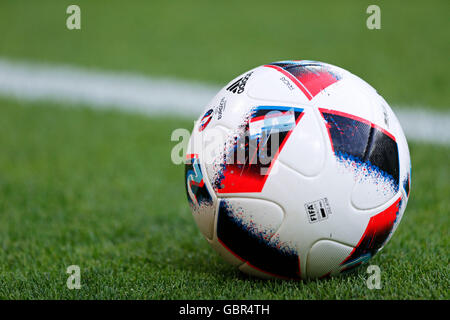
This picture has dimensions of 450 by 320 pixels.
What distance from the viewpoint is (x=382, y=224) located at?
281 cm

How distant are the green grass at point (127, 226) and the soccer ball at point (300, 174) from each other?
A: 21 cm

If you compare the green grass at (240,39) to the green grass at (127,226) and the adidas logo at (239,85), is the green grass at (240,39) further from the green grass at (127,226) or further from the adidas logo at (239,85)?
the adidas logo at (239,85)

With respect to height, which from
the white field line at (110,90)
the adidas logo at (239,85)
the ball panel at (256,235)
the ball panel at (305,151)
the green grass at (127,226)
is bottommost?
the green grass at (127,226)

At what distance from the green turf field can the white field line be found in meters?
0.28

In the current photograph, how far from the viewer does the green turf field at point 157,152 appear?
3.08m

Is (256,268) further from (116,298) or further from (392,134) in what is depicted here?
(392,134)

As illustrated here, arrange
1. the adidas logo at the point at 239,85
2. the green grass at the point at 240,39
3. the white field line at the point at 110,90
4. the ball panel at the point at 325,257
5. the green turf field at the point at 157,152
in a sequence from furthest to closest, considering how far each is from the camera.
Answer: the green grass at the point at 240,39
the white field line at the point at 110,90
the green turf field at the point at 157,152
the adidas logo at the point at 239,85
the ball panel at the point at 325,257

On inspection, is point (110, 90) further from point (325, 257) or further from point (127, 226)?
point (325, 257)

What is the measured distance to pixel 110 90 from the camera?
8.23 meters

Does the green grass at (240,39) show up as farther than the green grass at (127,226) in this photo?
Yes

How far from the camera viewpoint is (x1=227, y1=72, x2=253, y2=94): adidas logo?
2923mm

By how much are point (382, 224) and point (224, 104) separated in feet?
3.33

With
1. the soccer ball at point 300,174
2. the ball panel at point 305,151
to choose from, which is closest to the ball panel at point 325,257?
the soccer ball at point 300,174

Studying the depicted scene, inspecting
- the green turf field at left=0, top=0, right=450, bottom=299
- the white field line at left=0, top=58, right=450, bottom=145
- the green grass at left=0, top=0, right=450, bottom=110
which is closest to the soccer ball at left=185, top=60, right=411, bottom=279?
the green turf field at left=0, top=0, right=450, bottom=299
